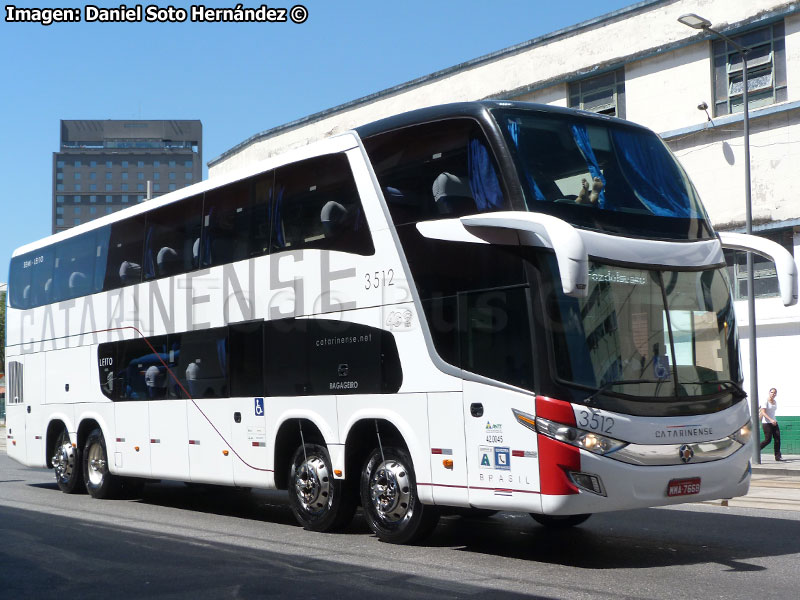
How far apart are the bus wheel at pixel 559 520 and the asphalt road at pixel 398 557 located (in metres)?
0.11

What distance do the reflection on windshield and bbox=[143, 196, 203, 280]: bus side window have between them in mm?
6367

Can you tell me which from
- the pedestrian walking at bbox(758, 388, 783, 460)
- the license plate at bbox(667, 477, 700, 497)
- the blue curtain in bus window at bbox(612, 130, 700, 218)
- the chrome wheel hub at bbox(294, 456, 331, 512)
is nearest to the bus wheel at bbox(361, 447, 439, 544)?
the chrome wheel hub at bbox(294, 456, 331, 512)

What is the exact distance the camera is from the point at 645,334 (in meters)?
8.95

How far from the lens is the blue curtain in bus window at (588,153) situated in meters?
9.28

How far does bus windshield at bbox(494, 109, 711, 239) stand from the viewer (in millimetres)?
9117

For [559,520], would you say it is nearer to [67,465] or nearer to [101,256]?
[101,256]

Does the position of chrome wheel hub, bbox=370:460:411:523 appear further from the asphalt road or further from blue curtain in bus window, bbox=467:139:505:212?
blue curtain in bus window, bbox=467:139:505:212

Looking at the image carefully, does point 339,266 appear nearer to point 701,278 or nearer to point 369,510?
point 369,510

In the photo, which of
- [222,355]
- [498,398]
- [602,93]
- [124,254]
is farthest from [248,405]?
[602,93]

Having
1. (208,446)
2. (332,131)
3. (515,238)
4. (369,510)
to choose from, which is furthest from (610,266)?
(332,131)

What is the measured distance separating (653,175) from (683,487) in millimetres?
2930

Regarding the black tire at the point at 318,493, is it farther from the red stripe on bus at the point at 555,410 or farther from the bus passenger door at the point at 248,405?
the red stripe on bus at the point at 555,410

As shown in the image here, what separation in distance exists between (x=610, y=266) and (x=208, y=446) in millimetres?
6426

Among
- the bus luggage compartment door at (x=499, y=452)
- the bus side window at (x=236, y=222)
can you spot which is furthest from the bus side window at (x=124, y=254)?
the bus luggage compartment door at (x=499, y=452)
